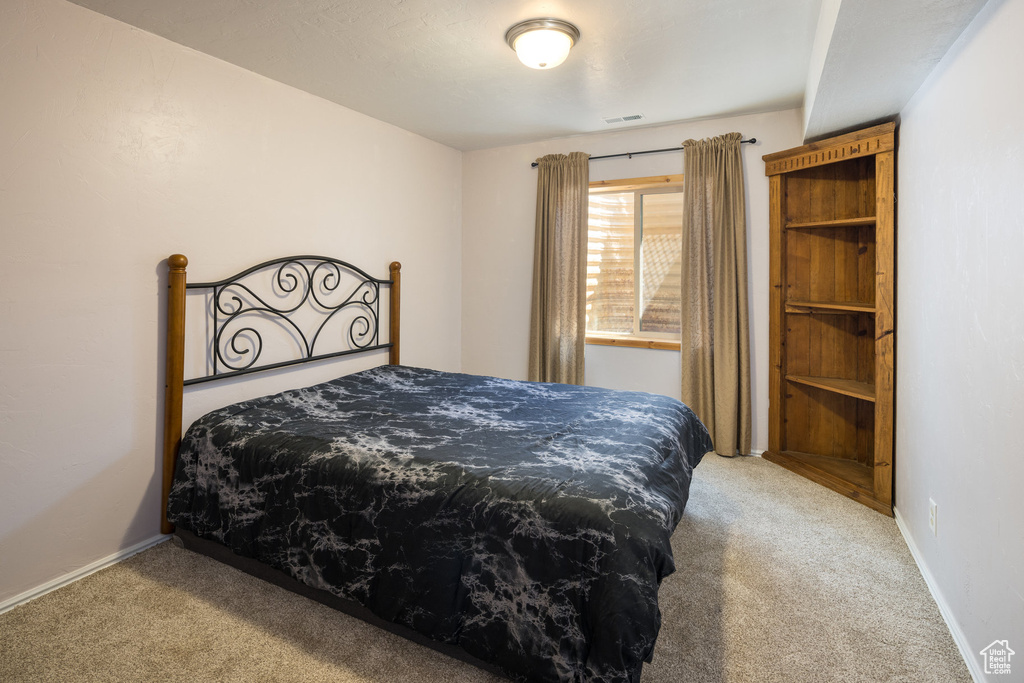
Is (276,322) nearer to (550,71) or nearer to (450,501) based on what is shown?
(450,501)

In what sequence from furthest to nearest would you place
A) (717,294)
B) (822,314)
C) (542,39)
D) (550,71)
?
(717,294)
(822,314)
(550,71)
(542,39)

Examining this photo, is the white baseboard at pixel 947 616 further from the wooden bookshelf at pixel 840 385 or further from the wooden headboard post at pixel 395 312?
the wooden headboard post at pixel 395 312

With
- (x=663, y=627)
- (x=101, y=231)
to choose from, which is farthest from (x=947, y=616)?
(x=101, y=231)

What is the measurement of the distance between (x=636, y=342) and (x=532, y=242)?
3.79 ft

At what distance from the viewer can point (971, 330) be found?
71.3 inches

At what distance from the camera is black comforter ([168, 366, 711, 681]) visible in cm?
152

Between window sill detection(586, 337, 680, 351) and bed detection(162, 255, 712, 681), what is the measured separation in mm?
1168

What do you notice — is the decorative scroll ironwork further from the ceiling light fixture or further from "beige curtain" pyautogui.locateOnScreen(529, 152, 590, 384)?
the ceiling light fixture

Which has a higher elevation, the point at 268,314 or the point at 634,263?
the point at 634,263

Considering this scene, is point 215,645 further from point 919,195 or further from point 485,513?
point 919,195

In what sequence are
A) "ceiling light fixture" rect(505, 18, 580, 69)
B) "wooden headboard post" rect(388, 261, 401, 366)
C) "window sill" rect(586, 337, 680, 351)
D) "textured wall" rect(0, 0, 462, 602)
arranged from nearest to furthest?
"textured wall" rect(0, 0, 462, 602), "ceiling light fixture" rect(505, 18, 580, 69), "wooden headboard post" rect(388, 261, 401, 366), "window sill" rect(586, 337, 680, 351)

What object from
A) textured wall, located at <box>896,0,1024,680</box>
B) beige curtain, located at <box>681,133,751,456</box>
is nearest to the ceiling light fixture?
textured wall, located at <box>896,0,1024,680</box>

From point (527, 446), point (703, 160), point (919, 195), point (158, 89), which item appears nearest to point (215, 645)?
point (527, 446)

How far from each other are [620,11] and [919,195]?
1560 mm
